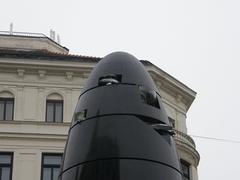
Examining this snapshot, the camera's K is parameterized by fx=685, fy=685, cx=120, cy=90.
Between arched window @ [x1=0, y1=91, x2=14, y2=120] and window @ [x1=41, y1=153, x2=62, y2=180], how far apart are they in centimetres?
260

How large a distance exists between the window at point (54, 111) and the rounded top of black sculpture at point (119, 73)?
865 inches

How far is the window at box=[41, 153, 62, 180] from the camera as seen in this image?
31000 mm

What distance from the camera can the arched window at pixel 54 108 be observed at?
32.6 m

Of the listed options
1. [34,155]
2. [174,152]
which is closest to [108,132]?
[174,152]

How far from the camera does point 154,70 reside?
113ft

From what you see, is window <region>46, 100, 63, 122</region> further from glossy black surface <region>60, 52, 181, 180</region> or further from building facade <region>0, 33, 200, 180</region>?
glossy black surface <region>60, 52, 181, 180</region>

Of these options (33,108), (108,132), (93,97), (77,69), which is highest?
(77,69)

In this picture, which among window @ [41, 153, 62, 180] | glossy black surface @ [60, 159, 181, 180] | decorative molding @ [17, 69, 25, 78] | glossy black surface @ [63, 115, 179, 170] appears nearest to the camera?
glossy black surface @ [60, 159, 181, 180]

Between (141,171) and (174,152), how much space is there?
0.91 metres

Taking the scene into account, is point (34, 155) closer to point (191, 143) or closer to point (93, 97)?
point (191, 143)

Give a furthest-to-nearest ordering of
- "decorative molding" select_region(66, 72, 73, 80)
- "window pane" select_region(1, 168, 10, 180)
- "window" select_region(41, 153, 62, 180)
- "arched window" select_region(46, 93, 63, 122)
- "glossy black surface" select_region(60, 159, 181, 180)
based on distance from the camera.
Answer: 1. "decorative molding" select_region(66, 72, 73, 80)
2. "arched window" select_region(46, 93, 63, 122)
3. "window" select_region(41, 153, 62, 180)
4. "window pane" select_region(1, 168, 10, 180)
5. "glossy black surface" select_region(60, 159, 181, 180)

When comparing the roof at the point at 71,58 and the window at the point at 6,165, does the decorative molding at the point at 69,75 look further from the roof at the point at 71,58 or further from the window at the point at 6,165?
the window at the point at 6,165

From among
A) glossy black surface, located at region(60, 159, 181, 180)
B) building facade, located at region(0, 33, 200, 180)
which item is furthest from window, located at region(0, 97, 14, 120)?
glossy black surface, located at region(60, 159, 181, 180)

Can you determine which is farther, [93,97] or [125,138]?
[93,97]
